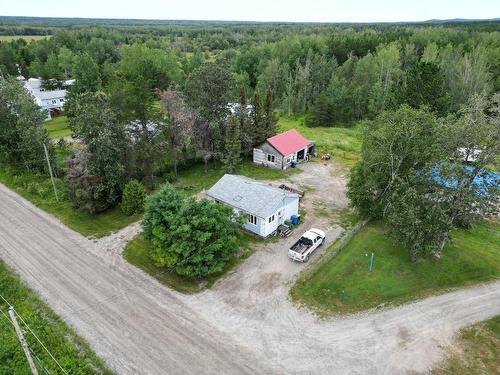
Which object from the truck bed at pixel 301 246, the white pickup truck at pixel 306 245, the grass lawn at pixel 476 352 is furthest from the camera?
the truck bed at pixel 301 246

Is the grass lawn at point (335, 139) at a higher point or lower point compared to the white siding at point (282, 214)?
lower

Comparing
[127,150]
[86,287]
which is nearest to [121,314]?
[86,287]

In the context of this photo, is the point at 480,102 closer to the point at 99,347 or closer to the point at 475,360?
the point at 475,360

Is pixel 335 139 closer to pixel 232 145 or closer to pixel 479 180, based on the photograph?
pixel 232 145

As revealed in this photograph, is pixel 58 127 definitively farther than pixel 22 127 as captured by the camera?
Yes

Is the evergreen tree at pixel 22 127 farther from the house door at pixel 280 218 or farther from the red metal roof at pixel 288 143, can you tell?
the house door at pixel 280 218

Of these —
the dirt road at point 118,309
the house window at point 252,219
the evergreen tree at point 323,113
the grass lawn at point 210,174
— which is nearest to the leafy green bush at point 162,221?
the dirt road at point 118,309

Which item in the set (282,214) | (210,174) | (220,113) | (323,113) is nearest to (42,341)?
(282,214)
